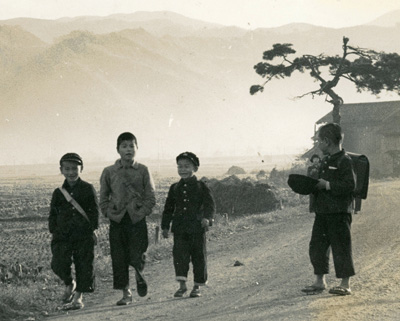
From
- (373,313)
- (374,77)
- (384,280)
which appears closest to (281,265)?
(384,280)

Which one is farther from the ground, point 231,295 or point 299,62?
point 299,62

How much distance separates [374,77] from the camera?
33.2 meters

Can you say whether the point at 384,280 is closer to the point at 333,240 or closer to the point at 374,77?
the point at 333,240

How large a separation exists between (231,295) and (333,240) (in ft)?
4.29

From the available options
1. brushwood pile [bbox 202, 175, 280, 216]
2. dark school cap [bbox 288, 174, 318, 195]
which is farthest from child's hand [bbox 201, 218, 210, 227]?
brushwood pile [bbox 202, 175, 280, 216]

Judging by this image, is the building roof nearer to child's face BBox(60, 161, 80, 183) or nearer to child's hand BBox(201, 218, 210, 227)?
child's hand BBox(201, 218, 210, 227)

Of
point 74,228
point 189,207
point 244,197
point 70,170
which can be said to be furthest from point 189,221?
point 244,197

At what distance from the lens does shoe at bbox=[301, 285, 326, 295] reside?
5.89m

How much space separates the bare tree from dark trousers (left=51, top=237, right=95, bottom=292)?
97.4ft

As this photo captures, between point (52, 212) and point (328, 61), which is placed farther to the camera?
point (328, 61)

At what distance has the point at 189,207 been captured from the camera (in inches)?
245

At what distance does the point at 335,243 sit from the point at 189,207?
171 centimetres

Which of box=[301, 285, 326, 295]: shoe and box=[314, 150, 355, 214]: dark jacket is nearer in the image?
box=[314, 150, 355, 214]: dark jacket

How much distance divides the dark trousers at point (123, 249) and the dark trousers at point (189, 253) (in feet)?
1.45
